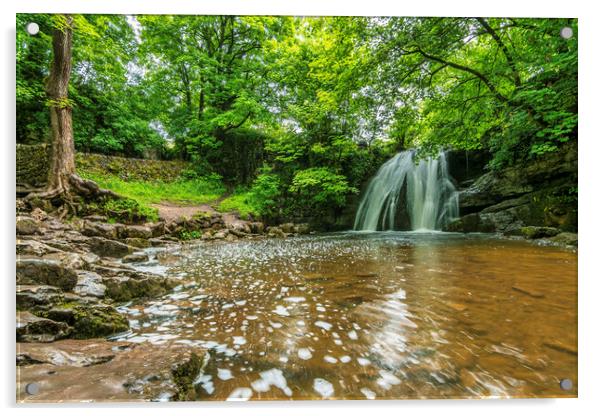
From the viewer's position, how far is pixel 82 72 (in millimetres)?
2602

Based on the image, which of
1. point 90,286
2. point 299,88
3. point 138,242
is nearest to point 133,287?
point 90,286

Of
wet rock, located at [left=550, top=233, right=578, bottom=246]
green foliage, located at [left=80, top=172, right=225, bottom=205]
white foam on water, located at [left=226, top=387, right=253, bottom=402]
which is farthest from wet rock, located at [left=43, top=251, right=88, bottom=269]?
wet rock, located at [left=550, top=233, right=578, bottom=246]

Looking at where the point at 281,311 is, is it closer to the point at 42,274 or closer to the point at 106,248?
the point at 42,274

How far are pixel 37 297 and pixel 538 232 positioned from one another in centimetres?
533

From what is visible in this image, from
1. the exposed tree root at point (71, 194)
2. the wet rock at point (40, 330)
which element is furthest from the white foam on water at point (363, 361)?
the exposed tree root at point (71, 194)

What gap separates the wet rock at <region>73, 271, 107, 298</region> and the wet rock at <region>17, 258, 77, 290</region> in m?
0.07

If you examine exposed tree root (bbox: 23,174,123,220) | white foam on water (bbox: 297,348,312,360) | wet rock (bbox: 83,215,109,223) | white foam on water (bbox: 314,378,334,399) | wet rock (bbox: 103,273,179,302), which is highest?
exposed tree root (bbox: 23,174,123,220)

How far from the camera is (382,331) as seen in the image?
1304 millimetres

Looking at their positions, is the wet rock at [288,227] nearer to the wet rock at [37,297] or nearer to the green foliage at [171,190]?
the green foliage at [171,190]

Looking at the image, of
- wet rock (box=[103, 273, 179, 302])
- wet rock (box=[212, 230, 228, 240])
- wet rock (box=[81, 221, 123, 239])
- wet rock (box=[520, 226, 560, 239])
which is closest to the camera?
wet rock (box=[103, 273, 179, 302])

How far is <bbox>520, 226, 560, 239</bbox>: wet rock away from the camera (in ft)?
10.7

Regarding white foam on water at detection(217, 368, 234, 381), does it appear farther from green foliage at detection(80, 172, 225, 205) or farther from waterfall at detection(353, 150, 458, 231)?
waterfall at detection(353, 150, 458, 231)
